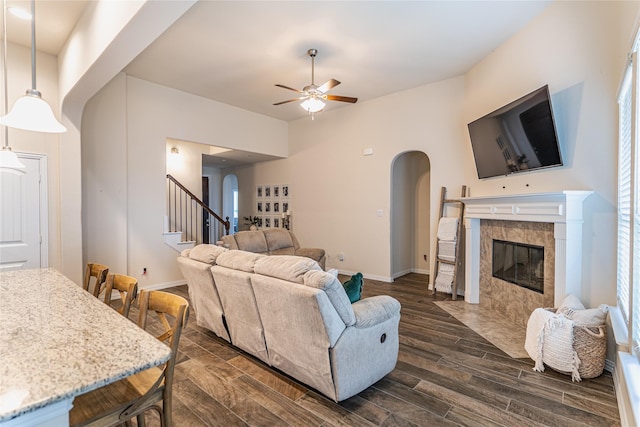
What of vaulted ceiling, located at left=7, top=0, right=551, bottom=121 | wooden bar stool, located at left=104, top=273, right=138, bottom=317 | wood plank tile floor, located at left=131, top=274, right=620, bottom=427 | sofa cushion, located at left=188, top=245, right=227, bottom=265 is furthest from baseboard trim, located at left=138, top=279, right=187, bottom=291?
vaulted ceiling, located at left=7, top=0, right=551, bottom=121

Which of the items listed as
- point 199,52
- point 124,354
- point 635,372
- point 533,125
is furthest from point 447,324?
point 199,52

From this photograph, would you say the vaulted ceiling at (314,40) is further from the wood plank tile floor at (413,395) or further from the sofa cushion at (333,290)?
the wood plank tile floor at (413,395)

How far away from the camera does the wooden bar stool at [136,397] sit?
118 centimetres

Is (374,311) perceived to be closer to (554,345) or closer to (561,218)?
(554,345)

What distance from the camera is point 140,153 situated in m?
4.77

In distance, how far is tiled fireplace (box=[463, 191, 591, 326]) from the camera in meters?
2.76

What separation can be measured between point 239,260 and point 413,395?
5.53 ft

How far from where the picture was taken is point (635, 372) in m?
1.65

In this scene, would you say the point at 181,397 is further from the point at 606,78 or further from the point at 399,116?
the point at 399,116

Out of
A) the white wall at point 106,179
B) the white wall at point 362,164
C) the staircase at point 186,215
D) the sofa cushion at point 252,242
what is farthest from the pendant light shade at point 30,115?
the white wall at point 362,164

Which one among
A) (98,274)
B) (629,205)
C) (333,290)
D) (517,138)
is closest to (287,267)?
(333,290)

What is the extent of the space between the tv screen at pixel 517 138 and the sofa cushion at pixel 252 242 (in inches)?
141

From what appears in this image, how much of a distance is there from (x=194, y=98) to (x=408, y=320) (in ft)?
16.4

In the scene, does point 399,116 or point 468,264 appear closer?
point 468,264
